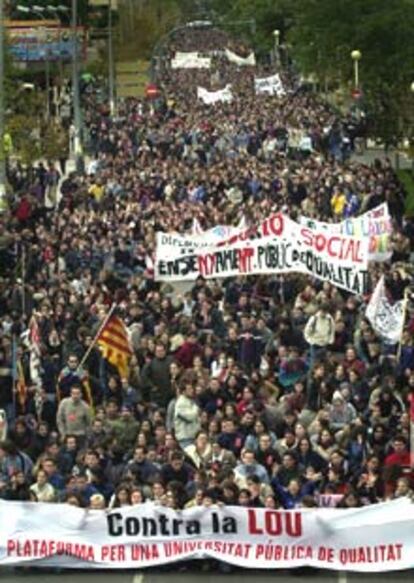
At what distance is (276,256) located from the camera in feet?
81.6

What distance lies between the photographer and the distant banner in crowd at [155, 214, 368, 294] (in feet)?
79.0

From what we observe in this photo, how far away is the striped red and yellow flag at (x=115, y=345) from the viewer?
2155 cm

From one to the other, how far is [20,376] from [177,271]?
4667 mm

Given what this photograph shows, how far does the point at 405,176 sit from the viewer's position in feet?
145

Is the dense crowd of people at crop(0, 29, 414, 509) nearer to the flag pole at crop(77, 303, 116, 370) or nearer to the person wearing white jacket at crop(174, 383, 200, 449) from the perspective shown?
the person wearing white jacket at crop(174, 383, 200, 449)

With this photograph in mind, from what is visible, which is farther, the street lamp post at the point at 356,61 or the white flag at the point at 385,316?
the street lamp post at the point at 356,61

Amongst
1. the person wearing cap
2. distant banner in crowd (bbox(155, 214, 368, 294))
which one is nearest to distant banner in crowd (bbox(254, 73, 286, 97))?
distant banner in crowd (bbox(155, 214, 368, 294))

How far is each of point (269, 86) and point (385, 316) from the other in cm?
5976

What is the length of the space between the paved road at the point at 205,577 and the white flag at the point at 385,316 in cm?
617

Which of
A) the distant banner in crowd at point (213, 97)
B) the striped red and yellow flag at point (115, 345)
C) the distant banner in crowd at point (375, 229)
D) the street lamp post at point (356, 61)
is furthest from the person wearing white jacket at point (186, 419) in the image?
the distant banner in crowd at point (213, 97)

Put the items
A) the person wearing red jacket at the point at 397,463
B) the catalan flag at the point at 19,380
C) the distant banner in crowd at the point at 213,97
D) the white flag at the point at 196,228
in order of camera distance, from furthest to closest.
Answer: the distant banner in crowd at the point at 213,97 → the white flag at the point at 196,228 → the catalan flag at the point at 19,380 → the person wearing red jacket at the point at 397,463

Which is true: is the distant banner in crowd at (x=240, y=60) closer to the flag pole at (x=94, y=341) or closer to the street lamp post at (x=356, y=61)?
the street lamp post at (x=356, y=61)

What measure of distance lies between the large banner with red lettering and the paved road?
0.08 metres

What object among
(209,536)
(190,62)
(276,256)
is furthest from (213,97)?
(209,536)
